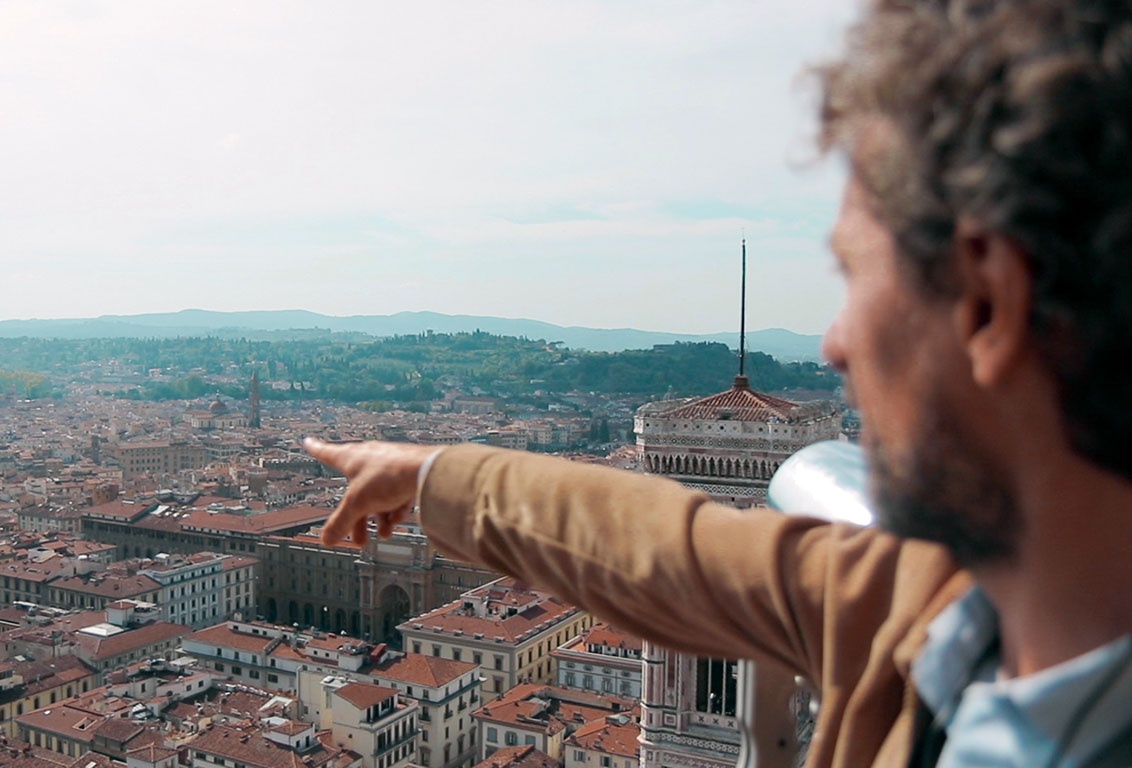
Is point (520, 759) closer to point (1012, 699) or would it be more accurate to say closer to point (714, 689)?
point (714, 689)

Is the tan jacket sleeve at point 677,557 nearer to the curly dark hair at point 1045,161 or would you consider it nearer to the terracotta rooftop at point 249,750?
the curly dark hair at point 1045,161

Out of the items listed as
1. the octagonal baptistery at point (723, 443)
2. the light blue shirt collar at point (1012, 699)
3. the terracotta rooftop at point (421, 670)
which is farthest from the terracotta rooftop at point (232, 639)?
the light blue shirt collar at point (1012, 699)

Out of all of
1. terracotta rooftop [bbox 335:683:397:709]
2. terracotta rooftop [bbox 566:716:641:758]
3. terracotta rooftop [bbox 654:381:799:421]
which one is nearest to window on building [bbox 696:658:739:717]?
terracotta rooftop [bbox 654:381:799:421]

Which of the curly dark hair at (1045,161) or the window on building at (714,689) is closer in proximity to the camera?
the curly dark hair at (1045,161)

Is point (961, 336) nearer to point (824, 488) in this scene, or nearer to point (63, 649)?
point (824, 488)

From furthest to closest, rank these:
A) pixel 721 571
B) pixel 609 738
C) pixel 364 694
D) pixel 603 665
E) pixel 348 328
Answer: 1. pixel 348 328
2. pixel 603 665
3. pixel 364 694
4. pixel 609 738
5. pixel 721 571

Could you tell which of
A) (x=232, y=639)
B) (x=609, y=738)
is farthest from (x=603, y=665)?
(x=232, y=639)
